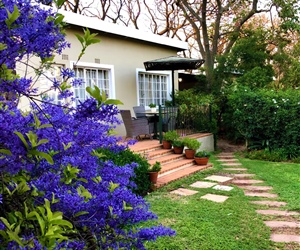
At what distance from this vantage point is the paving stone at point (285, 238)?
3.56 meters

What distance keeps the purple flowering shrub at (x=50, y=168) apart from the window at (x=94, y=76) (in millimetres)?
7005

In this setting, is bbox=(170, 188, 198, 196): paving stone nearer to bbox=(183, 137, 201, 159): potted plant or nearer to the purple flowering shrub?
bbox=(183, 137, 201, 159): potted plant

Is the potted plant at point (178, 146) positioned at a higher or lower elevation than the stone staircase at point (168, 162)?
higher

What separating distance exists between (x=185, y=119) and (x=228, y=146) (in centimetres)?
272

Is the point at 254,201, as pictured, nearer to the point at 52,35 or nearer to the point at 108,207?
the point at 108,207

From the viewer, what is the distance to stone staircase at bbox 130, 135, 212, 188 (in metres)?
6.68

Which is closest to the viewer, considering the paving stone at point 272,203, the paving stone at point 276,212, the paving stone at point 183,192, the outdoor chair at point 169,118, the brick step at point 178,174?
the paving stone at point 276,212

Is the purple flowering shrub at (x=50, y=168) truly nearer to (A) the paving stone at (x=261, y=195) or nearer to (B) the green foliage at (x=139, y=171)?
(B) the green foliage at (x=139, y=171)

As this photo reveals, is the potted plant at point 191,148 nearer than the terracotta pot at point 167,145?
Yes

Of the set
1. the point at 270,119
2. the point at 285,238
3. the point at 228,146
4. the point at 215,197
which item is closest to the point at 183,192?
the point at 215,197

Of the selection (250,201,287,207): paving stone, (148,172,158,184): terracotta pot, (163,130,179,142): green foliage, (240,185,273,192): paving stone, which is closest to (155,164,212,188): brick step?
(148,172,158,184): terracotta pot

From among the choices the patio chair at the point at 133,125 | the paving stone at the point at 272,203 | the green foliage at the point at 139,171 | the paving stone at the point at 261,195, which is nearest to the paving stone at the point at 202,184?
the paving stone at the point at 261,195

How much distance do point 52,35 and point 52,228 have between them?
863 millimetres

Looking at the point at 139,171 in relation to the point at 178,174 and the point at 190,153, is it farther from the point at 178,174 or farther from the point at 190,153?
the point at 190,153
